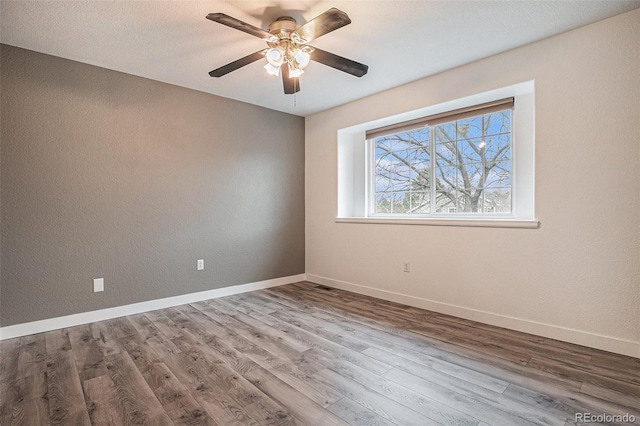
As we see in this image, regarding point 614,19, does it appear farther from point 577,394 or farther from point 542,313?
point 577,394

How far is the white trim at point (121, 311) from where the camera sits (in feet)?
8.77

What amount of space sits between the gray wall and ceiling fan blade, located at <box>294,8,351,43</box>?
80.3 inches

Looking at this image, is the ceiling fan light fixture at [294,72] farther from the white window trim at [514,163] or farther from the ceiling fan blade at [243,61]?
the white window trim at [514,163]

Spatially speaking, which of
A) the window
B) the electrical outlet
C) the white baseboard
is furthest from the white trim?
the window

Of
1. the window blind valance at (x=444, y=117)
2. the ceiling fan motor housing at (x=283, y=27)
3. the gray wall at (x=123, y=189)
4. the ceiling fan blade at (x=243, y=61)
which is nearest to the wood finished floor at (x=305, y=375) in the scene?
the gray wall at (x=123, y=189)

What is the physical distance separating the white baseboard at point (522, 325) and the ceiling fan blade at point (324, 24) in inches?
103

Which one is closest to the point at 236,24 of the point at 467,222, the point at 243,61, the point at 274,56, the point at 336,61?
the point at 274,56

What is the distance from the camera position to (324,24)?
1.96 metres

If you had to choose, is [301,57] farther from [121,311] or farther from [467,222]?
[121,311]

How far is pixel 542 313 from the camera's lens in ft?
8.48

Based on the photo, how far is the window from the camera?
3.13 metres

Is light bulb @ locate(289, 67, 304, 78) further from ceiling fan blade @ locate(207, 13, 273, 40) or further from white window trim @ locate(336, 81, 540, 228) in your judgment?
white window trim @ locate(336, 81, 540, 228)

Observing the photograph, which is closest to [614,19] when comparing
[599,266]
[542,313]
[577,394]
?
[599,266]

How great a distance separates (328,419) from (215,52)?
2828 mm
